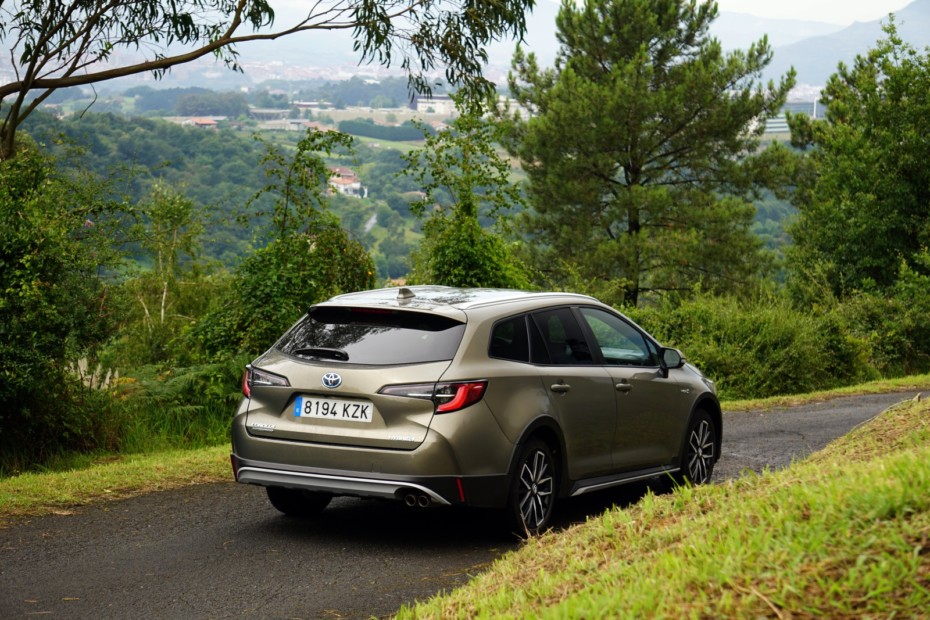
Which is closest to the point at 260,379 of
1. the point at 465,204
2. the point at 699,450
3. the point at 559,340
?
the point at 559,340

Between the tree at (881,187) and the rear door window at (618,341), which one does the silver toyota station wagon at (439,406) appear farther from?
the tree at (881,187)

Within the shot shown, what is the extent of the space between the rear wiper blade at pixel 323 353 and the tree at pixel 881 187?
26863 mm

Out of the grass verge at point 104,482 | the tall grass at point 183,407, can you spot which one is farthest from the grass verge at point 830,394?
the grass verge at point 104,482

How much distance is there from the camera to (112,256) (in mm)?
14461

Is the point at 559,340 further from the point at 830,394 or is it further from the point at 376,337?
the point at 830,394

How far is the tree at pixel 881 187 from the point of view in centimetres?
3359

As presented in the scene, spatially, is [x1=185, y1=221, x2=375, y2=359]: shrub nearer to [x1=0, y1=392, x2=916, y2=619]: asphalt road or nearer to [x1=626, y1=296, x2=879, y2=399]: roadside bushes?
[x1=0, y1=392, x2=916, y2=619]: asphalt road

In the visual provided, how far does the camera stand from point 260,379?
7.84m

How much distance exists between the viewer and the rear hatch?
287 inches

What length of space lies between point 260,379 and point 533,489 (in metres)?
1.91

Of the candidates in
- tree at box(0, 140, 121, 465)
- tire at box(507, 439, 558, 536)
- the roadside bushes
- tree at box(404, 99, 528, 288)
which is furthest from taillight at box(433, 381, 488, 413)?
the roadside bushes

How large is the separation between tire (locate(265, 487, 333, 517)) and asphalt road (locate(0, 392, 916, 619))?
104 mm

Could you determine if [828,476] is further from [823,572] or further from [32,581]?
[32,581]

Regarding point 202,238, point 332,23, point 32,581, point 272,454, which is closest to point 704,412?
point 272,454
